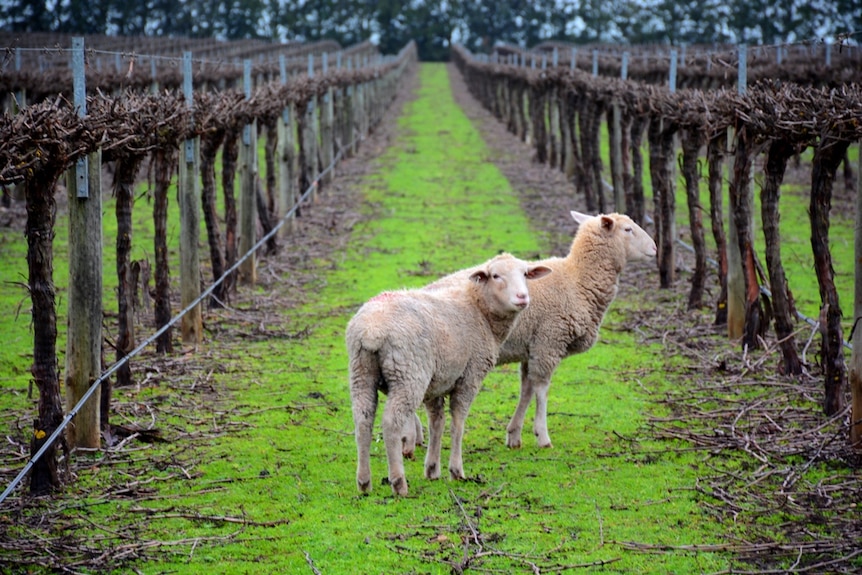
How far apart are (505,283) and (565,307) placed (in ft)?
3.78

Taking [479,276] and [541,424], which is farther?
[541,424]

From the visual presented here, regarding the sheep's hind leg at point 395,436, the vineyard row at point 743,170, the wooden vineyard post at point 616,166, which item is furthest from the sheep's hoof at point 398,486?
the wooden vineyard post at point 616,166

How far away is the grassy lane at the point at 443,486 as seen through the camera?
20.1 feet

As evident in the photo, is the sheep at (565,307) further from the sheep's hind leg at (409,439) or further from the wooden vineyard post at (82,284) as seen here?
the wooden vineyard post at (82,284)

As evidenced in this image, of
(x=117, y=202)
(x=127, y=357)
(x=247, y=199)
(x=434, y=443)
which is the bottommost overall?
(x=434, y=443)

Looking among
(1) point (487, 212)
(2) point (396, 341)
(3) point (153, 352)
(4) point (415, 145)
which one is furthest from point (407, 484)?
(4) point (415, 145)

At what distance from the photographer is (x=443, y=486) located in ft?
24.1

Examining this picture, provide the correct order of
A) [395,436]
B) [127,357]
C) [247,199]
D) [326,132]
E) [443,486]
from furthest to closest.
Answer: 1. [326,132]
2. [247,199]
3. [127,357]
4. [443,486]
5. [395,436]

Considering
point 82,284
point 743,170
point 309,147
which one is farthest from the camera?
point 309,147

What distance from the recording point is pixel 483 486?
7379 mm

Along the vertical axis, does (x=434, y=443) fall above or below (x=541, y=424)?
above

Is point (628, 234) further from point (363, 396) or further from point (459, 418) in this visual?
point (363, 396)

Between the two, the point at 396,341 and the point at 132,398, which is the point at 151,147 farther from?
the point at 396,341

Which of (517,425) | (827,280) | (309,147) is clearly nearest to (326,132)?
(309,147)
